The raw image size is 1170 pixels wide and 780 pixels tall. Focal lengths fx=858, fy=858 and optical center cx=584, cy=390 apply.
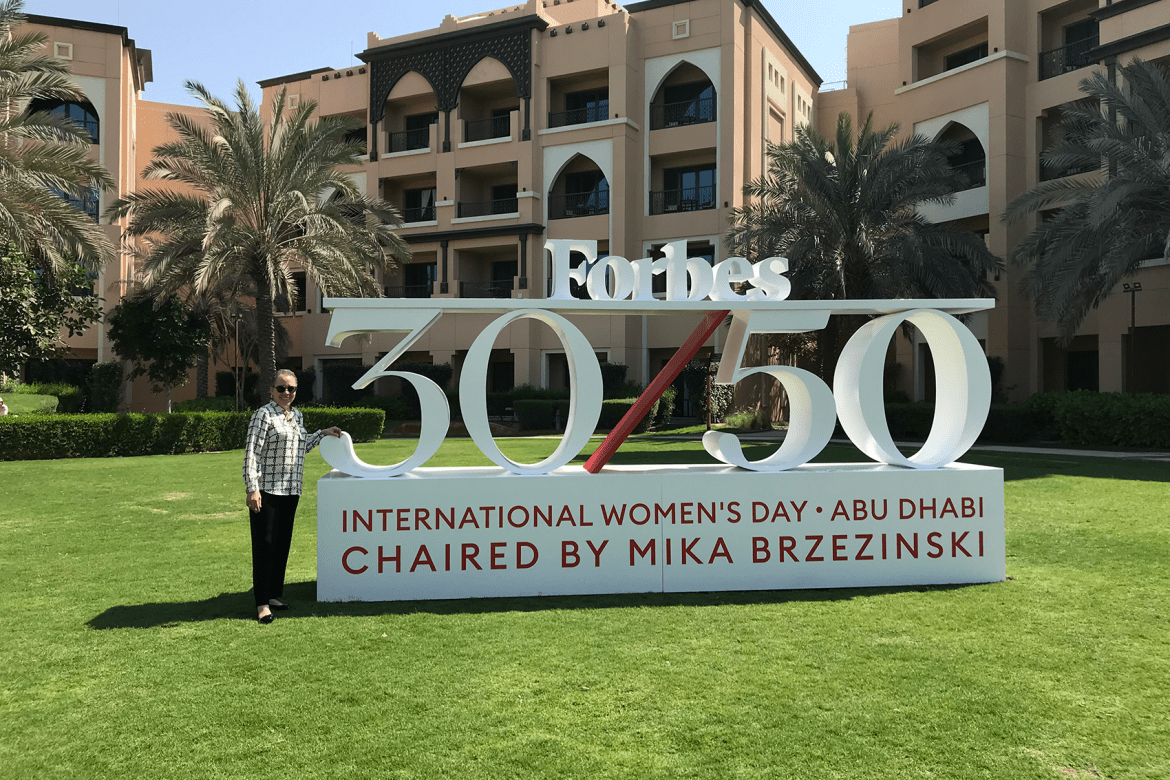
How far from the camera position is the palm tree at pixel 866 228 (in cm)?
2328

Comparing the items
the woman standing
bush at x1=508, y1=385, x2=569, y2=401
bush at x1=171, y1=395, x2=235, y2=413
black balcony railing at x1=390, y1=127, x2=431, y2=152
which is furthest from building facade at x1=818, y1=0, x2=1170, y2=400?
the woman standing

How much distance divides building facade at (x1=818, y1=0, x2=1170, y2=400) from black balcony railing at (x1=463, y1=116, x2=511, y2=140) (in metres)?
15.1

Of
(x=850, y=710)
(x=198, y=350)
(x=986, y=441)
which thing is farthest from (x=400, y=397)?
(x=850, y=710)

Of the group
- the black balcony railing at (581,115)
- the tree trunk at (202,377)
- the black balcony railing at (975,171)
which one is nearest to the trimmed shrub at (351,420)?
the tree trunk at (202,377)

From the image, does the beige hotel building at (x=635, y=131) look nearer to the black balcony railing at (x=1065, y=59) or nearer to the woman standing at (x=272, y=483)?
the black balcony railing at (x=1065, y=59)

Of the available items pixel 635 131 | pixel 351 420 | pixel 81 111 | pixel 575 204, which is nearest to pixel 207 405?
pixel 351 420

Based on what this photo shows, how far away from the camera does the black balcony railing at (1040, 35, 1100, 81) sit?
88.5 feet

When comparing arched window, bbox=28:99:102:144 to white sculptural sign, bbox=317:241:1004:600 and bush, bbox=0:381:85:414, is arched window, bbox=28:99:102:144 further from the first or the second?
white sculptural sign, bbox=317:241:1004:600

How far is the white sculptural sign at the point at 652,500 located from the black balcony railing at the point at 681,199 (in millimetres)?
24919

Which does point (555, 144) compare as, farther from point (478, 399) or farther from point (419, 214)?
point (478, 399)

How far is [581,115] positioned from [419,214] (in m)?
8.09

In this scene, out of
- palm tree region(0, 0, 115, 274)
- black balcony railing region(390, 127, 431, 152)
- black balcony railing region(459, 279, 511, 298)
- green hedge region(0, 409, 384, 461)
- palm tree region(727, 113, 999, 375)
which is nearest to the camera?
palm tree region(0, 0, 115, 274)

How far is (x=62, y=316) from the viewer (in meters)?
19.3

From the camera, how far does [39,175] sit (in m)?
17.6
